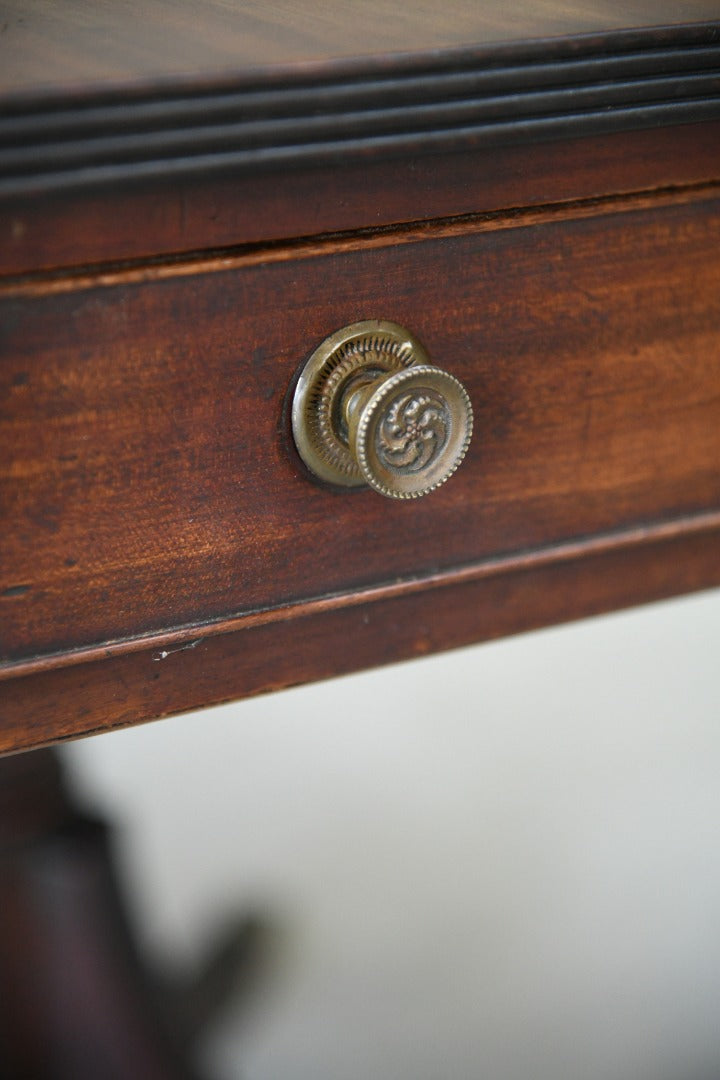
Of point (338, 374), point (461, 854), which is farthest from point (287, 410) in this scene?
point (461, 854)

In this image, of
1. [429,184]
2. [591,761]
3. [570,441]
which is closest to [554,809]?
[591,761]

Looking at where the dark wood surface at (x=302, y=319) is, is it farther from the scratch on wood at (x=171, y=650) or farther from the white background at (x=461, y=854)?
the white background at (x=461, y=854)

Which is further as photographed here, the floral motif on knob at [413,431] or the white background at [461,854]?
the white background at [461,854]

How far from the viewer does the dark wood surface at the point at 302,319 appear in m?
0.31

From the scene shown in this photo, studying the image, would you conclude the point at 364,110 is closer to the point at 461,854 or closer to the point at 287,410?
the point at 287,410

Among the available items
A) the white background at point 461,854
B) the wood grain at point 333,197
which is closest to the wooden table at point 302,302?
the wood grain at point 333,197

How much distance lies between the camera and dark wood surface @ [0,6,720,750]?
309 mm

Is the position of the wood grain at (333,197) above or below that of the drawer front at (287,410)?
above

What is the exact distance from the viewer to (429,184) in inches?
13.6

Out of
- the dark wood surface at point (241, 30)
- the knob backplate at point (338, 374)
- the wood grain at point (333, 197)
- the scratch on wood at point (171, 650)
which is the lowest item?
the scratch on wood at point (171, 650)

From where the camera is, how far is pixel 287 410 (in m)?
0.36

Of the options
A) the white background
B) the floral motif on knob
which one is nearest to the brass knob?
the floral motif on knob

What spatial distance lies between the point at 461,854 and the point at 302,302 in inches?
26.8

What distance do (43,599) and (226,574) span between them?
0.06m
